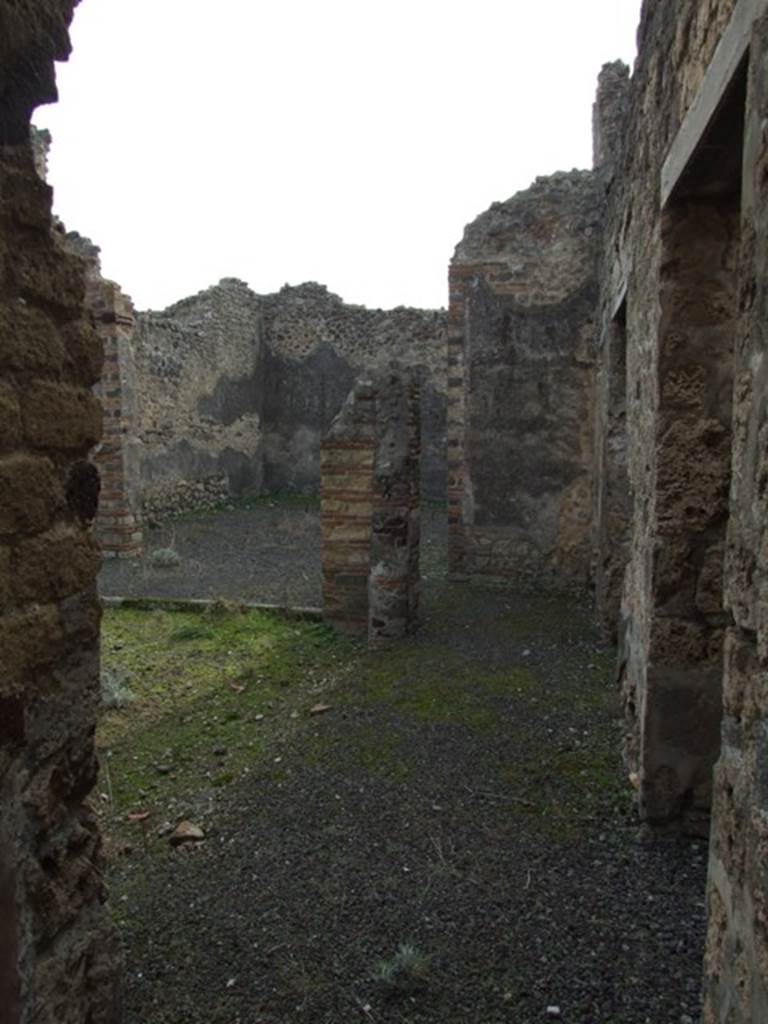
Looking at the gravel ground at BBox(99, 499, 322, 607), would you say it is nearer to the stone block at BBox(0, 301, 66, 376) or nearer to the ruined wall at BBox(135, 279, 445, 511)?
the ruined wall at BBox(135, 279, 445, 511)

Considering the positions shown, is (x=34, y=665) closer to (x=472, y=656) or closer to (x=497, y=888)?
(x=497, y=888)

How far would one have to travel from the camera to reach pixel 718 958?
1.77 meters

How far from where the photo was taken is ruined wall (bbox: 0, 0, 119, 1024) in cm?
171

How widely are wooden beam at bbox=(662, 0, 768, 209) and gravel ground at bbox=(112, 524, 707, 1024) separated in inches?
103

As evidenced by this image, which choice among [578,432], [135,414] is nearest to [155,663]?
[578,432]

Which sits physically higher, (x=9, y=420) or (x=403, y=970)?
(x=9, y=420)

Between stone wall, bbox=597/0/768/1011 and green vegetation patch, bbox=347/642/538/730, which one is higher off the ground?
stone wall, bbox=597/0/768/1011

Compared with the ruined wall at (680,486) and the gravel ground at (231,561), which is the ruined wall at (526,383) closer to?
the gravel ground at (231,561)

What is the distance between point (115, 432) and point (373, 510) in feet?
18.3

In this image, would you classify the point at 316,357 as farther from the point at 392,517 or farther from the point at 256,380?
the point at 392,517

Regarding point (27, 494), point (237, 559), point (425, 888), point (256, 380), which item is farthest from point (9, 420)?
point (256, 380)

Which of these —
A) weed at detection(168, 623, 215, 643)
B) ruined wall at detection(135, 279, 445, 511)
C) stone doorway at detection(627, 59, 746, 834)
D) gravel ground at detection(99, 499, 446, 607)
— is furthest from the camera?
ruined wall at detection(135, 279, 445, 511)

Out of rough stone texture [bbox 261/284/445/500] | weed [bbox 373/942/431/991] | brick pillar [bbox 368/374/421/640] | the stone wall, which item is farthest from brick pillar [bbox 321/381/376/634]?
rough stone texture [bbox 261/284/445/500]

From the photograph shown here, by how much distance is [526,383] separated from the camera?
7.96 meters
